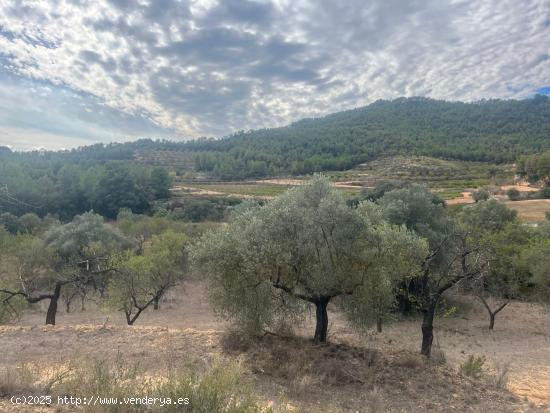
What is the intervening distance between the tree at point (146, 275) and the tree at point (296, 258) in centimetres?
935

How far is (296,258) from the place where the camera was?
12.6 metres

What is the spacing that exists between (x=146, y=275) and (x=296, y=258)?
17065mm

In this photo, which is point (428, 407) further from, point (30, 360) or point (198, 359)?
point (30, 360)

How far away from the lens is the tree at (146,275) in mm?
23344

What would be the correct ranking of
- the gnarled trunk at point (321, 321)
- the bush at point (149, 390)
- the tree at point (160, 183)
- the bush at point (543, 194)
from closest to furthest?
1. the bush at point (149, 390)
2. the gnarled trunk at point (321, 321)
3. the bush at point (543, 194)
4. the tree at point (160, 183)

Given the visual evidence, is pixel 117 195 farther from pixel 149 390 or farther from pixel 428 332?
pixel 149 390

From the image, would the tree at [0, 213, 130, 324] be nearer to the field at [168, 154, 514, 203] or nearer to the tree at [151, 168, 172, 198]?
the field at [168, 154, 514, 203]

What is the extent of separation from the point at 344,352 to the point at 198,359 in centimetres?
509

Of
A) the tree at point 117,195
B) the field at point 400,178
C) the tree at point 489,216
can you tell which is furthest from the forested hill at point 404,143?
the tree at point 489,216

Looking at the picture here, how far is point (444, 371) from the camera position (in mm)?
12258

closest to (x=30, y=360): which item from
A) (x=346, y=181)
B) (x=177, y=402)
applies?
(x=177, y=402)

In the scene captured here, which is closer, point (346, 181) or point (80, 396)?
point (80, 396)

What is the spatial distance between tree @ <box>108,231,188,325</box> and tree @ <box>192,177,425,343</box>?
9.35 metres

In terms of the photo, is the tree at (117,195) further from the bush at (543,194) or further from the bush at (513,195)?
the bush at (543,194)
